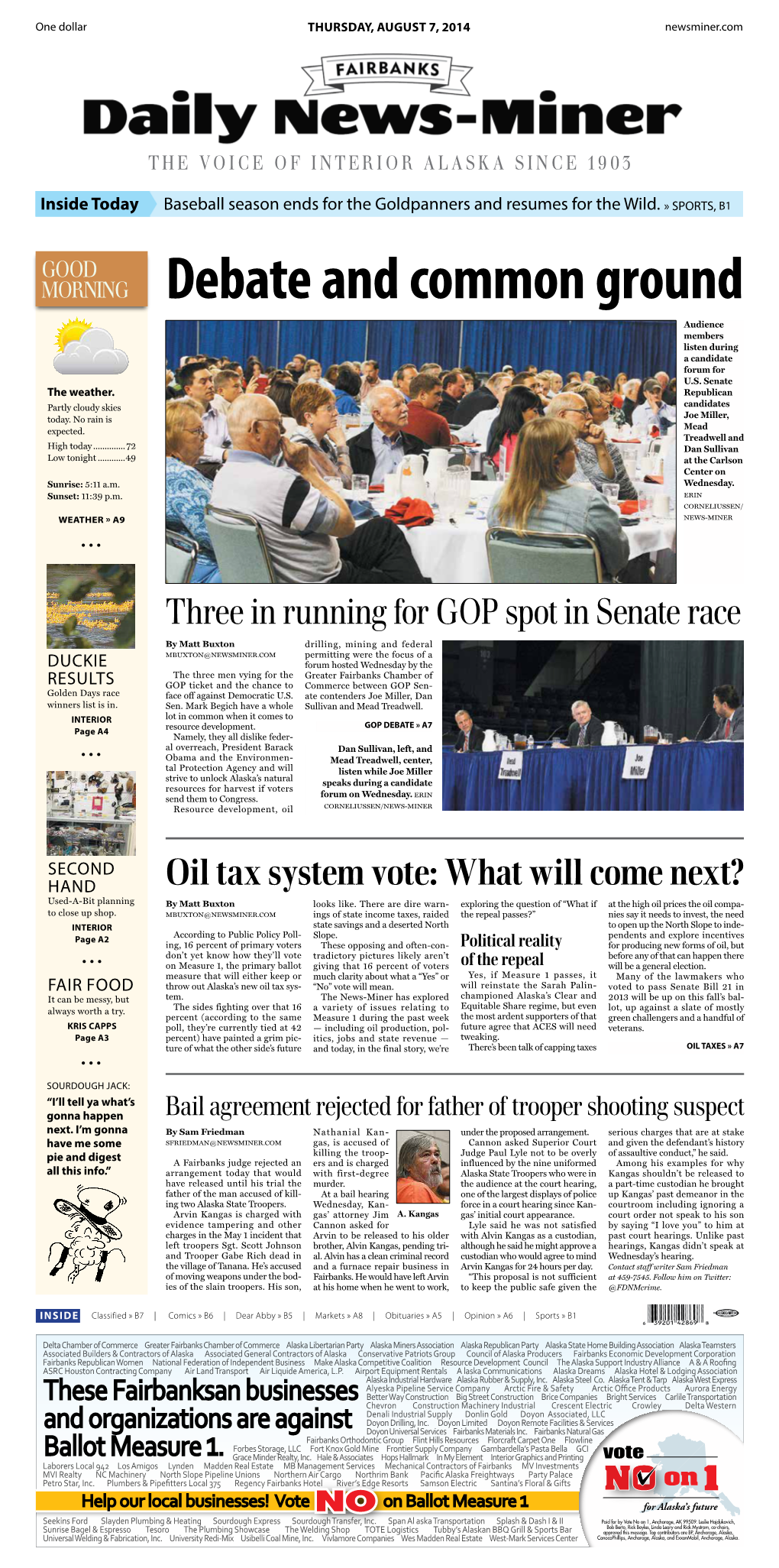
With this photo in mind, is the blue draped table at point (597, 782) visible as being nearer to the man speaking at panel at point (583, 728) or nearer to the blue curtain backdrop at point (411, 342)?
the man speaking at panel at point (583, 728)

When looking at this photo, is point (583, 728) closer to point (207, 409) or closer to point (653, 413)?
point (653, 413)

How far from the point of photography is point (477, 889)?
5.21 metres

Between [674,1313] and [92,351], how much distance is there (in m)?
4.41

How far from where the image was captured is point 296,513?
17.1 ft

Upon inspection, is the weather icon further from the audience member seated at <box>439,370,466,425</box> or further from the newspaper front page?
the audience member seated at <box>439,370,466,425</box>

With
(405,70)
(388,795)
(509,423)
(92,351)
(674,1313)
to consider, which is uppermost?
(405,70)

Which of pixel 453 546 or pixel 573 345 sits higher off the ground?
pixel 573 345

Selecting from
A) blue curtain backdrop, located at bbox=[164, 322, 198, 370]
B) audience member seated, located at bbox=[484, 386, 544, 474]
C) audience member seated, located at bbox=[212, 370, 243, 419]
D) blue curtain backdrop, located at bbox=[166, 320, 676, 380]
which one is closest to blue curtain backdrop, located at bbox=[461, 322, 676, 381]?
blue curtain backdrop, located at bbox=[166, 320, 676, 380]

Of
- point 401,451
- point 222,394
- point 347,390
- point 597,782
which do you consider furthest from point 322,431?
point 597,782

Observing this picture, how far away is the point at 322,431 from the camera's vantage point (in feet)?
17.2

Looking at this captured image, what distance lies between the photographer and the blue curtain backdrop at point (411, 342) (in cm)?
524

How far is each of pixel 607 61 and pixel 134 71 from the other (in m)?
1.85

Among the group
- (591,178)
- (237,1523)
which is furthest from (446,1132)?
(591,178)
